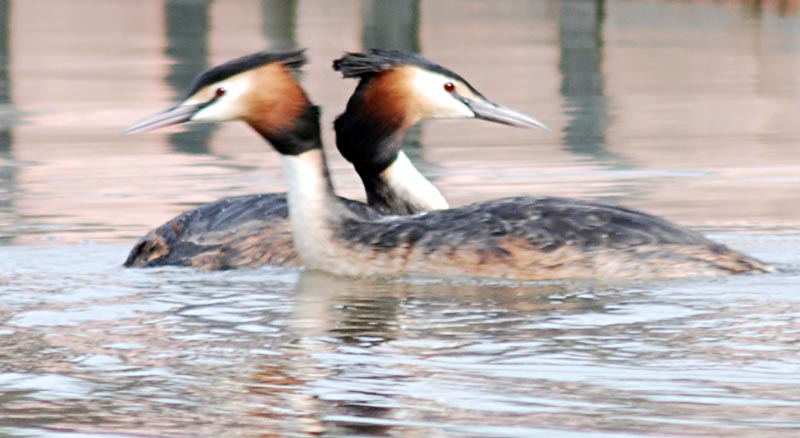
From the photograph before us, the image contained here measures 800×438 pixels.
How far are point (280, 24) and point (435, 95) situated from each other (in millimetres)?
16782

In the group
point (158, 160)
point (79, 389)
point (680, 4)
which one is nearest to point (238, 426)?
point (79, 389)

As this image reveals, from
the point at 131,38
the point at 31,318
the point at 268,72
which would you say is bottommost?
the point at 131,38

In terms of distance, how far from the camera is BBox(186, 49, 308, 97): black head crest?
893cm

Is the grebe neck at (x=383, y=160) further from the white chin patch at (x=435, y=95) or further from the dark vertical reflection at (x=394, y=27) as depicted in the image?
the dark vertical reflection at (x=394, y=27)

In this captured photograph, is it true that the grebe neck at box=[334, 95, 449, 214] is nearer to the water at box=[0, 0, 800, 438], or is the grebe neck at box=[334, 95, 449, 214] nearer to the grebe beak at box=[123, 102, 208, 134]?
the water at box=[0, 0, 800, 438]

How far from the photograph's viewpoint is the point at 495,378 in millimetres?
6578

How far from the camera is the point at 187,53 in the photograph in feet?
76.8

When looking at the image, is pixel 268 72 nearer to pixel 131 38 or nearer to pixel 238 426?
pixel 238 426

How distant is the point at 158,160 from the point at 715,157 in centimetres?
364

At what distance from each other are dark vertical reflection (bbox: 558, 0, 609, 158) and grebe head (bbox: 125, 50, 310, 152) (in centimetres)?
515

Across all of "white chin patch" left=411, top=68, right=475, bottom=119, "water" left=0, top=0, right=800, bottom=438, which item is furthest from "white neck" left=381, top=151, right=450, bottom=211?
"water" left=0, top=0, right=800, bottom=438

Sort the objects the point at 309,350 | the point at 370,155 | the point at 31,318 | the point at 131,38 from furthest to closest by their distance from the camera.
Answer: the point at 131,38
the point at 370,155
the point at 31,318
the point at 309,350

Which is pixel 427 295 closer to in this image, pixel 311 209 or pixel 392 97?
pixel 311 209

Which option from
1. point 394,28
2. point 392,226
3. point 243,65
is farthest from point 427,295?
point 394,28
